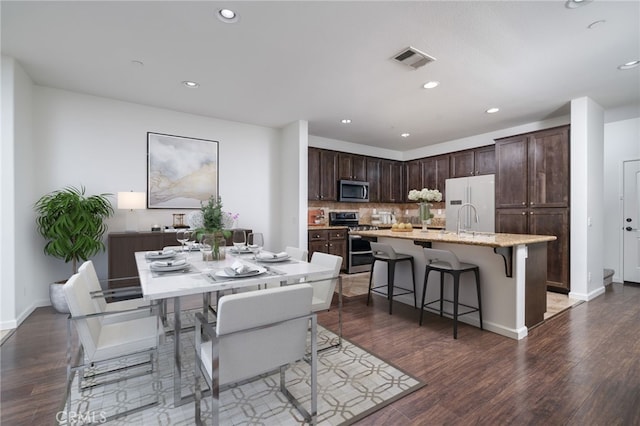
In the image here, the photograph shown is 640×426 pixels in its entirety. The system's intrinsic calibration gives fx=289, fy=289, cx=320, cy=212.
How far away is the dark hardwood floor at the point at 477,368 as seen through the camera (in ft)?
5.61

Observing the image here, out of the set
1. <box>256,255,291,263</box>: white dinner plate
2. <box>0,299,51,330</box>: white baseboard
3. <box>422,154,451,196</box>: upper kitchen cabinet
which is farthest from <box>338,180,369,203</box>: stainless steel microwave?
<box>0,299,51,330</box>: white baseboard

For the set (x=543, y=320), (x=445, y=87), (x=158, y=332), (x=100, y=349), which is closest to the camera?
(x=100, y=349)

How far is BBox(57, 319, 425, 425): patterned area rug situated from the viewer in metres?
1.69

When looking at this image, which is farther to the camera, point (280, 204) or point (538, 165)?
point (280, 204)

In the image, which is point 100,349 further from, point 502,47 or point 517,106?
point 517,106

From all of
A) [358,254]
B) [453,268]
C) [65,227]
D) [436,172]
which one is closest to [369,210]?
[358,254]

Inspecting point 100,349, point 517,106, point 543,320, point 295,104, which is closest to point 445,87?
point 517,106

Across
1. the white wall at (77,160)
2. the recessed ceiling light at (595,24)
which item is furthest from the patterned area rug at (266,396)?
the recessed ceiling light at (595,24)

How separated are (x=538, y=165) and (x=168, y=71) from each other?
17.4 feet

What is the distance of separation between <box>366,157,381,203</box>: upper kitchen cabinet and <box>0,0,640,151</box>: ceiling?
7.14 feet

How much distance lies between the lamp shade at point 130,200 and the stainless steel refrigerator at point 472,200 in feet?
17.1

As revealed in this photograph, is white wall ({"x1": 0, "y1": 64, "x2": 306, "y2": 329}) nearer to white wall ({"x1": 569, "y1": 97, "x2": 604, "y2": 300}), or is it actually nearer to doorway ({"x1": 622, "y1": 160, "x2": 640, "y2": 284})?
white wall ({"x1": 569, "y1": 97, "x2": 604, "y2": 300})

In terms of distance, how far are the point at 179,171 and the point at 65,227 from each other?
5.26 ft

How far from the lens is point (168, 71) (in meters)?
3.19
